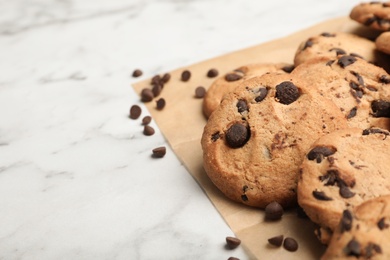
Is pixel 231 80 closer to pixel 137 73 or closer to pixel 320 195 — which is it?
pixel 137 73

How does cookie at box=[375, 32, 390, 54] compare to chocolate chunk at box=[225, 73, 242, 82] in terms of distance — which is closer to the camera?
cookie at box=[375, 32, 390, 54]

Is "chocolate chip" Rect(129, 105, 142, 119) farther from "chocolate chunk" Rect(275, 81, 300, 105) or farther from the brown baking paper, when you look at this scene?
"chocolate chunk" Rect(275, 81, 300, 105)

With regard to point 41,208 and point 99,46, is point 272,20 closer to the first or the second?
point 99,46

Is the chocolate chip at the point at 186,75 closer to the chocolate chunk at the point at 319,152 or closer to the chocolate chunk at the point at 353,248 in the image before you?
the chocolate chunk at the point at 319,152

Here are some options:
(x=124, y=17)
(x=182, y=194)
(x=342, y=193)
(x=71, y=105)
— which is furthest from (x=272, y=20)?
(x=342, y=193)

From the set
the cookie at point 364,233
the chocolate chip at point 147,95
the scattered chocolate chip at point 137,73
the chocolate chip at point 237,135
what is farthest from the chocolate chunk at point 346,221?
the scattered chocolate chip at point 137,73

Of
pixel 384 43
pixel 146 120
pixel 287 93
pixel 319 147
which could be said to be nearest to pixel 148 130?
pixel 146 120

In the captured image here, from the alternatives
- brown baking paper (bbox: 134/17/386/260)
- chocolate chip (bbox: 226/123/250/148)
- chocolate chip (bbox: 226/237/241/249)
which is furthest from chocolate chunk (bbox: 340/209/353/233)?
chocolate chip (bbox: 226/123/250/148)
